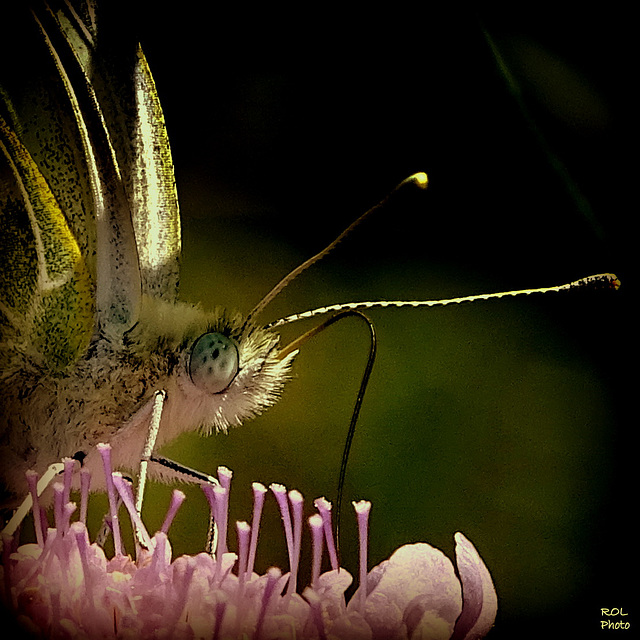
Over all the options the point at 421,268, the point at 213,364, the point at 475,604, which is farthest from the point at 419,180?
the point at 475,604

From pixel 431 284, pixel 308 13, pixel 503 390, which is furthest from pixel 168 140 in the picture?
pixel 503 390

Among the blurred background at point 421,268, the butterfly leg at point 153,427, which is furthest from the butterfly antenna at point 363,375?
the butterfly leg at point 153,427

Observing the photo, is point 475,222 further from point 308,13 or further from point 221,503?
point 221,503

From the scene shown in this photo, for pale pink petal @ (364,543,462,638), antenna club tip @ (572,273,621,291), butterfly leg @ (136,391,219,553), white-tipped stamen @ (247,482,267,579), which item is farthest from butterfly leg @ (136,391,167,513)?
antenna club tip @ (572,273,621,291)

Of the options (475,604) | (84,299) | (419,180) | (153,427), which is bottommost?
(475,604)

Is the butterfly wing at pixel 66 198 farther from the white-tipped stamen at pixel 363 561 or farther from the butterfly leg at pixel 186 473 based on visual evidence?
the white-tipped stamen at pixel 363 561

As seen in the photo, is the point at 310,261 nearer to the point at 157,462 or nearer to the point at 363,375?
the point at 363,375
